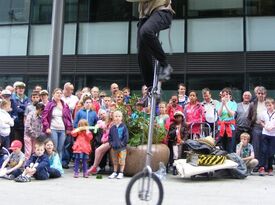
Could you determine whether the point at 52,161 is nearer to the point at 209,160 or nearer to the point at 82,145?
the point at 82,145

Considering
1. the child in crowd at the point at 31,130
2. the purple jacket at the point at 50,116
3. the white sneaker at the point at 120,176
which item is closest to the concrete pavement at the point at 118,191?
the white sneaker at the point at 120,176

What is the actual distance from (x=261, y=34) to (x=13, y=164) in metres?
9.35

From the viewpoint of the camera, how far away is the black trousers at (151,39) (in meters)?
4.57

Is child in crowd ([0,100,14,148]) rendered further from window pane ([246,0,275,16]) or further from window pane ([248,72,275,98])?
window pane ([246,0,275,16])

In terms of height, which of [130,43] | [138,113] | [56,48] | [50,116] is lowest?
[50,116]

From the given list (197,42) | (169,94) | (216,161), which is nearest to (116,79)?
(169,94)

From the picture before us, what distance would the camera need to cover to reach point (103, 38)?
15.8 m

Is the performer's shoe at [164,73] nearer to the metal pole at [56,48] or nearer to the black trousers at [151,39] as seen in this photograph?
the black trousers at [151,39]

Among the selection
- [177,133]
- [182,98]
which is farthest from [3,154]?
[182,98]

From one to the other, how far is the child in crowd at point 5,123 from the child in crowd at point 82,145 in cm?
140

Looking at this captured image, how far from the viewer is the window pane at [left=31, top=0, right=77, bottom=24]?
1623 cm

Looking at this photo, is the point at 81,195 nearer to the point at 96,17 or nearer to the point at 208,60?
the point at 208,60

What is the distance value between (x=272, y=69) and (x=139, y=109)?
660cm

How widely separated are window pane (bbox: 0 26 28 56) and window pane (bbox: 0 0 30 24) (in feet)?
0.93
